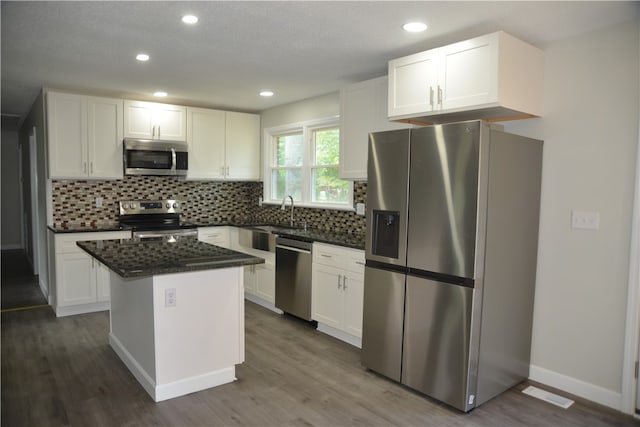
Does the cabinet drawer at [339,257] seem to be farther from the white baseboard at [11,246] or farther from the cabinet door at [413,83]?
the white baseboard at [11,246]

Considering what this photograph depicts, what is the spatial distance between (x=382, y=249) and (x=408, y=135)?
32.2 inches

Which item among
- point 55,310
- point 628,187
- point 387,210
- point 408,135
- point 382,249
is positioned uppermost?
point 408,135

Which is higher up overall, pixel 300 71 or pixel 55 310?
pixel 300 71

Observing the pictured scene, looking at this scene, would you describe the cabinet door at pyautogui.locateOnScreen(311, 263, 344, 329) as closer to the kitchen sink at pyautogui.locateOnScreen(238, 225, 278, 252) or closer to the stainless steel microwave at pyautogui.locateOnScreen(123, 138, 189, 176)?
the kitchen sink at pyautogui.locateOnScreen(238, 225, 278, 252)

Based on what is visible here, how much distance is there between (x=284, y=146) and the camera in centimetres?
583

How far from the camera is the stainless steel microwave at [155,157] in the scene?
504cm

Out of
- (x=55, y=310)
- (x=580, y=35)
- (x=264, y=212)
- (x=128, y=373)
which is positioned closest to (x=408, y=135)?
(x=580, y=35)

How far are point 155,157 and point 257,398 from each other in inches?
131

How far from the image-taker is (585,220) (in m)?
A: 2.92

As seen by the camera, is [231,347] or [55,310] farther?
[55,310]

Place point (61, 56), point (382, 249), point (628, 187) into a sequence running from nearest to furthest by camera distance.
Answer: point (628, 187) → point (382, 249) → point (61, 56)

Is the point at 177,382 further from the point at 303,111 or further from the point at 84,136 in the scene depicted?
the point at 303,111

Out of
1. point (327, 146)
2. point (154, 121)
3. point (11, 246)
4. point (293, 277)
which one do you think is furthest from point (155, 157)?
point (11, 246)

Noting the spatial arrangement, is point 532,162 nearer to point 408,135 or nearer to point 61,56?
point 408,135
